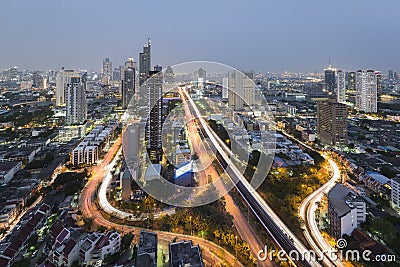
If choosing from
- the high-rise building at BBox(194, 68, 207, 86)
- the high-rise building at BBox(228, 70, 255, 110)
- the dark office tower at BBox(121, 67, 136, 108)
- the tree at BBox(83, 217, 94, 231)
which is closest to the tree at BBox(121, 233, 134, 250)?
the tree at BBox(83, 217, 94, 231)

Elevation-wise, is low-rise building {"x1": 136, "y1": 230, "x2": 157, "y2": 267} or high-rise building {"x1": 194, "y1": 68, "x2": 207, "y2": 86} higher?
high-rise building {"x1": 194, "y1": 68, "x2": 207, "y2": 86}

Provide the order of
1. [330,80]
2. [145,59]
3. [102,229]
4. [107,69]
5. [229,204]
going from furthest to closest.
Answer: [107,69] → [330,80] → [145,59] → [229,204] → [102,229]

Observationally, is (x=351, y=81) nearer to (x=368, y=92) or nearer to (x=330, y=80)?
(x=330, y=80)

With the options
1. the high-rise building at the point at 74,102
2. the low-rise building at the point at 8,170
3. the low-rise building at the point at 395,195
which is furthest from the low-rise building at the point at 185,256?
the high-rise building at the point at 74,102

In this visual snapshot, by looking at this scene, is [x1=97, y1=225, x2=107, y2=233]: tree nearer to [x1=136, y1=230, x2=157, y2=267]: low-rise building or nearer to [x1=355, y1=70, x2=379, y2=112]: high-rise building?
[x1=136, y1=230, x2=157, y2=267]: low-rise building

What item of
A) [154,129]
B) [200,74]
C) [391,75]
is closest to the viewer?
[154,129]

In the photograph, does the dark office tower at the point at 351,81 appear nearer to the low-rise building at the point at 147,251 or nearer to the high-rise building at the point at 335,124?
the high-rise building at the point at 335,124

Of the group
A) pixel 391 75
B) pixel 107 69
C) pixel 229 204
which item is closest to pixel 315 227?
pixel 229 204
